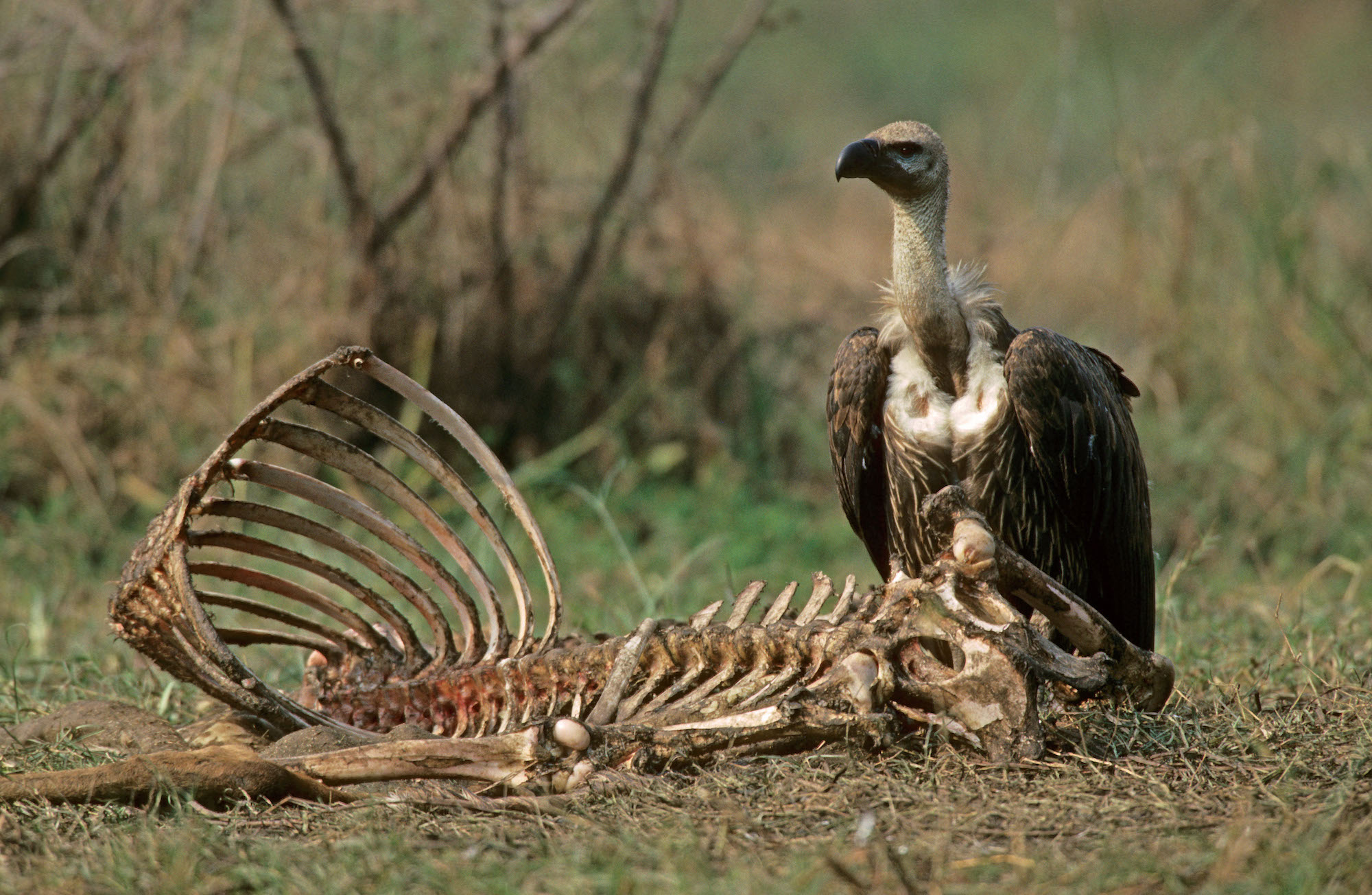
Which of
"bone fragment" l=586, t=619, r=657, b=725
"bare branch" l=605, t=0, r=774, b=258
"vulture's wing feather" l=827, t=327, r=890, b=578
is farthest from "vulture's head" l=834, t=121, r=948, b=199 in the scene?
"bare branch" l=605, t=0, r=774, b=258

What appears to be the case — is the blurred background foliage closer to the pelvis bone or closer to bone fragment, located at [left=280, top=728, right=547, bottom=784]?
the pelvis bone

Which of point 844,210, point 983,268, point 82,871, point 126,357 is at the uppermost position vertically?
point 844,210

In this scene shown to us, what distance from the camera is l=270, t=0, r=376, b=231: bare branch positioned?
4570 millimetres

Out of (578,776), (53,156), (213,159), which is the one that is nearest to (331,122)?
(213,159)

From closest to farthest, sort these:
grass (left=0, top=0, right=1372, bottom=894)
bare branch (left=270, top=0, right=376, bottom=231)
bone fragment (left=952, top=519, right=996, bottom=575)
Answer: bone fragment (left=952, top=519, right=996, bottom=575)
grass (left=0, top=0, right=1372, bottom=894)
bare branch (left=270, top=0, right=376, bottom=231)

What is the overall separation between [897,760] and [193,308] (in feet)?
12.8

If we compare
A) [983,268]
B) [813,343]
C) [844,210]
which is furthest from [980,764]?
[844,210]

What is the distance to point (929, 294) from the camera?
295cm

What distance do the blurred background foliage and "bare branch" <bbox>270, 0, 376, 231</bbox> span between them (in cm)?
2

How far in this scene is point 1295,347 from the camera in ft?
17.7

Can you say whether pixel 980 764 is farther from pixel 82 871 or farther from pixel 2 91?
pixel 2 91

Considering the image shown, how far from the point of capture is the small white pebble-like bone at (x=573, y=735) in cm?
235

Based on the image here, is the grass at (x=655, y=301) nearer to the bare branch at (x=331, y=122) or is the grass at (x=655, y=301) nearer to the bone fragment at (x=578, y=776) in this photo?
the bare branch at (x=331, y=122)

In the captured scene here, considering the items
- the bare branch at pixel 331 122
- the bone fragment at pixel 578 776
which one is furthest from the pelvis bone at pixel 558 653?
the bare branch at pixel 331 122
